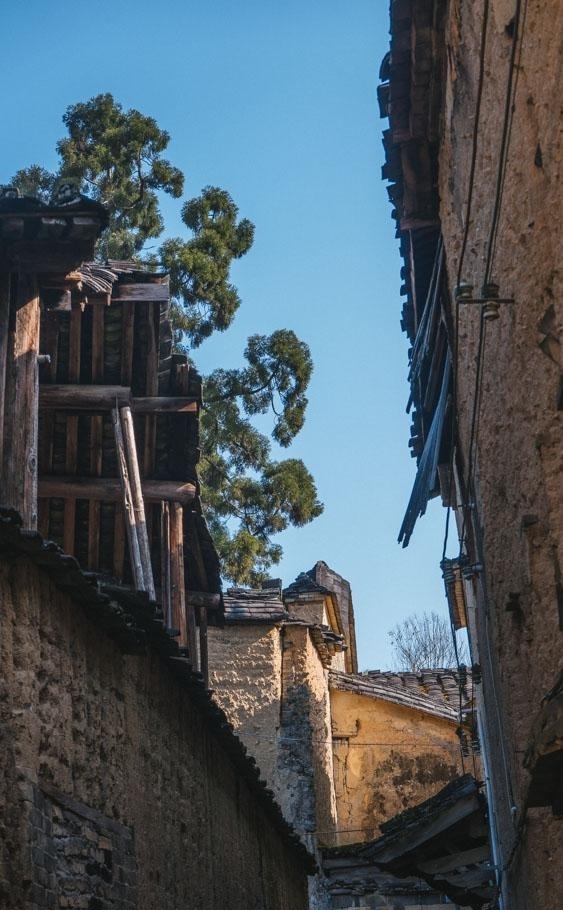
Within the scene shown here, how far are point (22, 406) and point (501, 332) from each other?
11.5ft

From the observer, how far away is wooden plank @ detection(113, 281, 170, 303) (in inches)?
388

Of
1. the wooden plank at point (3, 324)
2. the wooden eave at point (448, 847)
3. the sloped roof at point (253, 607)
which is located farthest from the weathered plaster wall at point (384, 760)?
the wooden plank at point (3, 324)

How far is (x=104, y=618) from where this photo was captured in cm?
621

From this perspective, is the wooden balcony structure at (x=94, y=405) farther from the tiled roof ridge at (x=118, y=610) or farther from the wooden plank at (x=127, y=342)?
the tiled roof ridge at (x=118, y=610)

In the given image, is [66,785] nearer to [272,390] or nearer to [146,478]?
[146,478]

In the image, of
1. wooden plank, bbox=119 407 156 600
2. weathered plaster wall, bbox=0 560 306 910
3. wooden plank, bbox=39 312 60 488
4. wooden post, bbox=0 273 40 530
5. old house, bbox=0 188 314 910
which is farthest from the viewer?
wooden plank, bbox=119 407 156 600

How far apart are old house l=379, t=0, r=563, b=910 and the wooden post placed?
2681mm

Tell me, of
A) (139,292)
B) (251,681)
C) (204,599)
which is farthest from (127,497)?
(251,681)

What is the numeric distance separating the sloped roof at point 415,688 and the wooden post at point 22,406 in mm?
11640

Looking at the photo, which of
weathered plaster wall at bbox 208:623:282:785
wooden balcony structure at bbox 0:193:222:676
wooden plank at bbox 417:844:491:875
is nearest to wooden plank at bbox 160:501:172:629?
wooden balcony structure at bbox 0:193:222:676

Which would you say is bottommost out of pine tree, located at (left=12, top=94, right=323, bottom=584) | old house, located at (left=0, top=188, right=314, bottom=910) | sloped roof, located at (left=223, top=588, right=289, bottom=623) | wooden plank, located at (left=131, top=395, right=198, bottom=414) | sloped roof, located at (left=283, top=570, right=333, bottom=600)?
old house, located at (left=0, top=188, right=314, bottom=910)

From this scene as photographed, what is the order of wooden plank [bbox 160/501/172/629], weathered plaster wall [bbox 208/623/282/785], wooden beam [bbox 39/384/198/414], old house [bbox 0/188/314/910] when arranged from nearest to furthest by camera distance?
old house [bbox 0/188/314/910] → wooden beam [bbox 39/384/198/414] → wooden plank [bbox 160/501/172/629] → weathered plaster wall [bbox 208/623/282/785]

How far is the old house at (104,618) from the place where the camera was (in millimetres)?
5254

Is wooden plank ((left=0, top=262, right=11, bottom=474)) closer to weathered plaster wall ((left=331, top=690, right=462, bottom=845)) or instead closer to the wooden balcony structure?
the wooden balcony structure
